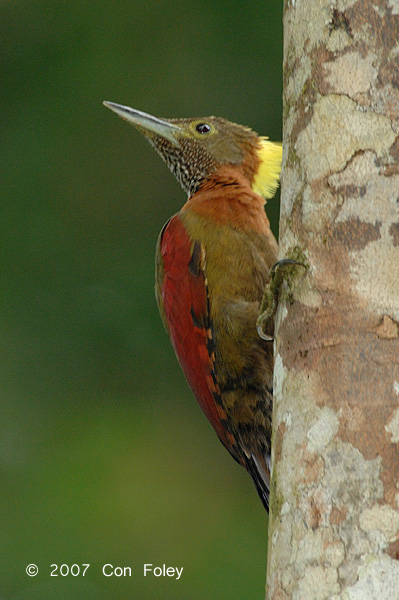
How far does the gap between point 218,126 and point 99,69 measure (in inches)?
74.0

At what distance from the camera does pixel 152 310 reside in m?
5.64

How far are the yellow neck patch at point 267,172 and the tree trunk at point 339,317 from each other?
1.79 metres

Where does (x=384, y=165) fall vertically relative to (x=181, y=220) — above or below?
above

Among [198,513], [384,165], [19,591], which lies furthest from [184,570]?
[384,165]

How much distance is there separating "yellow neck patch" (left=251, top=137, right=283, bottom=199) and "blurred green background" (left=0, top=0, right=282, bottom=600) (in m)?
1.40

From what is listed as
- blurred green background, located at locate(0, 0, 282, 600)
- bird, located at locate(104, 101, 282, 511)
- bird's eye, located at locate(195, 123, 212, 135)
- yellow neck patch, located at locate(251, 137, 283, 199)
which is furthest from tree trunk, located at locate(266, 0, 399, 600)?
blurred green background, located at locate(0, 0, 282, 600)

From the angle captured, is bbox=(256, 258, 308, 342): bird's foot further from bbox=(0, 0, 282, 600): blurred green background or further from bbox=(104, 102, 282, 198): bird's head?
bbox=(0, 0, 282, 600): blurred green background

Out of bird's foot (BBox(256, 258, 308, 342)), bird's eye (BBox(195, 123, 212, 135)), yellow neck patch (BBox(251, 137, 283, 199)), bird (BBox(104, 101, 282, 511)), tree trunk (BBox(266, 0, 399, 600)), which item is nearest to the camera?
tree trunk (BBox(266, 0, 399, 600))

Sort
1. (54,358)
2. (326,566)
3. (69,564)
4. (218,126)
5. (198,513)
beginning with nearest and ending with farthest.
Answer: (326,566), (218,126), (69,564), (198,513), (54,358)

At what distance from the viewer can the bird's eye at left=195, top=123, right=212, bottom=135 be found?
13.5 ft

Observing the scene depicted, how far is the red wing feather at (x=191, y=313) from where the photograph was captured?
3.25 meters

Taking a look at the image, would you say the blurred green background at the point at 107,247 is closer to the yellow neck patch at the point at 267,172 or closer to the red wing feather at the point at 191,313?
the yellow neck patch at the point at 267,172

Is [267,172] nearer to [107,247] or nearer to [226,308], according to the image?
[226,308]

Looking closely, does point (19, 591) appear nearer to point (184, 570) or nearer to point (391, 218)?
point (184, 570)
